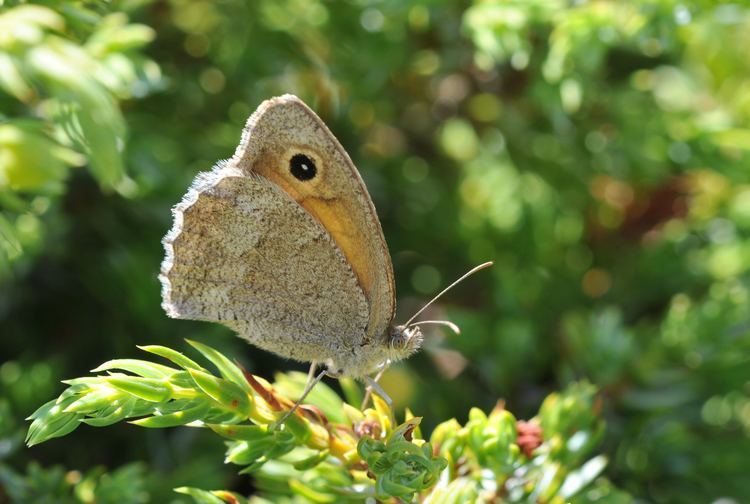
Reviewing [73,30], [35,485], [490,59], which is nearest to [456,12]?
[490,59]

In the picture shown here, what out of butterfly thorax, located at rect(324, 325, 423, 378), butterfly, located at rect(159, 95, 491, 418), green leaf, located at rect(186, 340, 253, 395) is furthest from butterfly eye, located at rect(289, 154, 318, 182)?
green leaf, located at rect(186, 340, 253, 395)

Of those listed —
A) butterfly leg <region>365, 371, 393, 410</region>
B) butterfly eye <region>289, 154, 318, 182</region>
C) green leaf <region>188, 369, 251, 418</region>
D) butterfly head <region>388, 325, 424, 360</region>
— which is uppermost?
butterfly eye <region>289, 154, 318, 182</region>

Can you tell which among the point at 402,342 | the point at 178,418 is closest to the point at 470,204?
the point at 402,342

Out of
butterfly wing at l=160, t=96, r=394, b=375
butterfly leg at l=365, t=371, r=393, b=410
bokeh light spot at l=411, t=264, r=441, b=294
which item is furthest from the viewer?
bokeh light spot at l=411, t=264, r=441, b=294

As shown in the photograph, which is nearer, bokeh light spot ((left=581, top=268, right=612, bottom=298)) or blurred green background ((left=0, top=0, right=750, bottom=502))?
A: blurred green background ((left=0, top=0, right=750, bottom=502))

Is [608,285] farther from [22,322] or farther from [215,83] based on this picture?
[22,322]

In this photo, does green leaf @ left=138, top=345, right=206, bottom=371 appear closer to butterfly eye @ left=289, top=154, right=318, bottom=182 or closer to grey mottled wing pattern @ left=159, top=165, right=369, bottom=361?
grey mottled wing pattern @ left=159, top=165, right=369, bottom=361

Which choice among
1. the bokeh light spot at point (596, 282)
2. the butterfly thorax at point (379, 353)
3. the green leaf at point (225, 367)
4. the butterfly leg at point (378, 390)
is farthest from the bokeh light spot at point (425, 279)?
the green leaf at point (225, 367)
